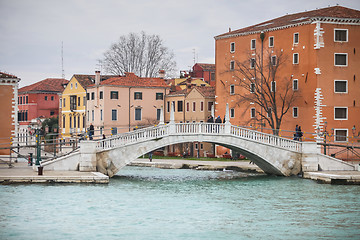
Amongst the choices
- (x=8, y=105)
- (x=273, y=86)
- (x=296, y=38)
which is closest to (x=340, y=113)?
(x=273, y=86)

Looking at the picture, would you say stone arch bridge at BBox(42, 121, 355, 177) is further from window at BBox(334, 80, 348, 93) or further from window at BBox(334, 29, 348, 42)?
window at BBox(334, 29, 348, 42)

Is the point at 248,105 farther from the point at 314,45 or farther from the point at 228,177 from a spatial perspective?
the point at 228,177

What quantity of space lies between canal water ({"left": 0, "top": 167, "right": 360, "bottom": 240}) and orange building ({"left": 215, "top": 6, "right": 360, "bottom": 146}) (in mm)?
12516

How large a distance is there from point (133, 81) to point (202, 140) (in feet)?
90.3

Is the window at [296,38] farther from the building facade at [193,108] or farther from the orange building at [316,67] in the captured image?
the building facade at [193,108]

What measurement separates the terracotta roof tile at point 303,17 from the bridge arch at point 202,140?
12345 millimetres

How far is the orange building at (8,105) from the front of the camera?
121ft

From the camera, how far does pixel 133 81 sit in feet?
193

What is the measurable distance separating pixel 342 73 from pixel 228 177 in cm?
1277

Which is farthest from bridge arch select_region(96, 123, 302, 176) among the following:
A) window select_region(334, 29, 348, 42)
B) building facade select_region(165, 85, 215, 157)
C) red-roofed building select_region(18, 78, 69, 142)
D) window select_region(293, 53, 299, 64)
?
red-roofed building select_region(18, 78, 69, 142)

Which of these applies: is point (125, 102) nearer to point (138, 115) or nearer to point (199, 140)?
point (138, 115)

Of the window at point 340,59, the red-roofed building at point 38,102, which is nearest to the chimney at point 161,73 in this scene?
the red-roofed building at point 38,102

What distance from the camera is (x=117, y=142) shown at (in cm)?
3075

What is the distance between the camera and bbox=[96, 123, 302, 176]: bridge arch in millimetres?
30625
